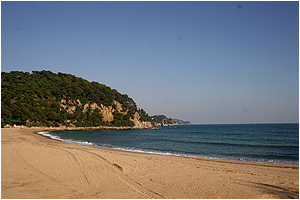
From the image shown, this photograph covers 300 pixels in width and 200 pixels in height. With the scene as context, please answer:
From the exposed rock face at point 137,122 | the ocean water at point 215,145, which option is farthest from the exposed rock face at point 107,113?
the ocean water at point 215,145

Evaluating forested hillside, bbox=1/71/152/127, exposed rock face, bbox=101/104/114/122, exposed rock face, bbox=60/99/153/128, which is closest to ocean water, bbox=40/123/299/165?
forested hillside, bbox=1/71/152/127

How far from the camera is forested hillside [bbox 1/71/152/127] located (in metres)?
71.6

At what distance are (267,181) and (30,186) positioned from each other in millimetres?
8581

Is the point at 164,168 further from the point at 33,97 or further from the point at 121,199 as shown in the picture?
the point at 33,97

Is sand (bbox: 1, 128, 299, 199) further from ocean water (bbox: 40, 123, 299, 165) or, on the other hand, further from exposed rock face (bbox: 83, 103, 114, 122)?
exposed rock face (bbox: 83, 103, 114, 122)

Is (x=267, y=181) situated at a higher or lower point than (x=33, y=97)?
lower

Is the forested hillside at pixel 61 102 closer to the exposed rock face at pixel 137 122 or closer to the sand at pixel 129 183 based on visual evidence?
the exposed rock face at pixel 137 122

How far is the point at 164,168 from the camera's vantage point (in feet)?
35.0

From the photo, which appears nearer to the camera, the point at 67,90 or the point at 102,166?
the point at 102,166

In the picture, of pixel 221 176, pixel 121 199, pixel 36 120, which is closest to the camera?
pixel 121 199

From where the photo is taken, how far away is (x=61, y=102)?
86.8 meters

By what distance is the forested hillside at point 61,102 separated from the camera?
235 ft

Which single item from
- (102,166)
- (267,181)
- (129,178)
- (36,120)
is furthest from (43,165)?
(36,120)

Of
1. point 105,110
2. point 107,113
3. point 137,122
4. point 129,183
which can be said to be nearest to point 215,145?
point 129,183
